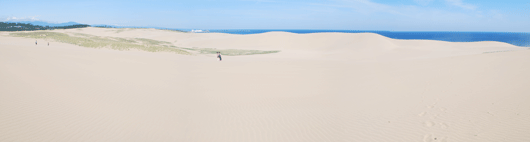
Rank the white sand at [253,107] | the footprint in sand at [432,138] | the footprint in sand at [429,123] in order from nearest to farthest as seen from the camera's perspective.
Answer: the footprint in sand at [432,138] → the white sand at [253,107] → the footprint in sand at [429,123]

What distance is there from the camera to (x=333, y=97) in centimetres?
848

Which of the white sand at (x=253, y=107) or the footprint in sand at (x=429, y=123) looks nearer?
the white sand at (x=253, y=107)

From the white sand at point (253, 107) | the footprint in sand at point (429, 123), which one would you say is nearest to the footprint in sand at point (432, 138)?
the white sand at point (253, 107)

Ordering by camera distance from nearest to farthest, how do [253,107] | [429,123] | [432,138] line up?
[432,138]
[429,123]
[253,107]

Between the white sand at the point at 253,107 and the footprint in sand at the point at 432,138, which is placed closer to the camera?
the footprint in sand at the point at 432,138

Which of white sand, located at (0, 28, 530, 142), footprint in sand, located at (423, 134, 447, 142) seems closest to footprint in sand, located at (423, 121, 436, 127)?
white sand, located at (0, 28, 530, 142)

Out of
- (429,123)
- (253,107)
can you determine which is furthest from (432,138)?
(253,107)

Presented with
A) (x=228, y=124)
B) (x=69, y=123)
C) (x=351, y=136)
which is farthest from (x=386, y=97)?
(x=69, y=123)

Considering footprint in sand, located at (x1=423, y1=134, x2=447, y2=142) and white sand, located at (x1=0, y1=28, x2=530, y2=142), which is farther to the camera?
white sand, located at (x1=0, y1=28, x2=530, y2=142)

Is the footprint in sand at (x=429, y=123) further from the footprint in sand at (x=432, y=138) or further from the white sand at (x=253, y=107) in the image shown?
the footprint in sand at (x=432, y=138)

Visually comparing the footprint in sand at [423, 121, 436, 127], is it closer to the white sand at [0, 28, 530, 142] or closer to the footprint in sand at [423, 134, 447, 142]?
the white sand at [0, 28, 530, 142]

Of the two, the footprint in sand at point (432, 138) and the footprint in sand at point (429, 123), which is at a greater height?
the footprint in sand at point (429, 123)

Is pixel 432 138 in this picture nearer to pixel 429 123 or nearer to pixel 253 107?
pixel 429 123

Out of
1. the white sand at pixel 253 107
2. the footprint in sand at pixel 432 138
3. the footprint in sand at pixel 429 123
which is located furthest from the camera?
the footprint in sand at pixel 429 123
